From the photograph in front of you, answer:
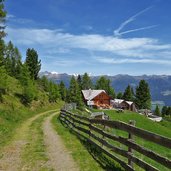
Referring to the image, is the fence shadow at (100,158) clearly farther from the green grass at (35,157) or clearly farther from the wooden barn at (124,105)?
the wooden barn at (124,105)

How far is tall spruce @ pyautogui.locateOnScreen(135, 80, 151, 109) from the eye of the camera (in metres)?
125

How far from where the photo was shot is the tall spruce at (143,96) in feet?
409

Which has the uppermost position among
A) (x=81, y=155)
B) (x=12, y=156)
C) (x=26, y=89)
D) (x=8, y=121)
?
(x=26, y=89)

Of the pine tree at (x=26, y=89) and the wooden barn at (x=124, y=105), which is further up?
the pine tree at (x=26, y=89)

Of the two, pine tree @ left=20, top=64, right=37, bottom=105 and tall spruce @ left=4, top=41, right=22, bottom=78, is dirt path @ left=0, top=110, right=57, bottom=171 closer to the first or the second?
pine tree @ left=20, top=64, right=37, bottom=105

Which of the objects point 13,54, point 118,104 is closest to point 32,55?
point 13,54

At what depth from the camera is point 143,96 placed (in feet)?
416

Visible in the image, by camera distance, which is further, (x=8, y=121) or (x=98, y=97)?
(x=98, y=97)

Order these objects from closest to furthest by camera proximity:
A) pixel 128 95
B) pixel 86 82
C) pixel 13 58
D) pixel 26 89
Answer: pixel 26 89
pixel 13 58
pixel 128 95
pixel 86 82

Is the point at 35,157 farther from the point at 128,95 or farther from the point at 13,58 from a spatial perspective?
the point at 128,95

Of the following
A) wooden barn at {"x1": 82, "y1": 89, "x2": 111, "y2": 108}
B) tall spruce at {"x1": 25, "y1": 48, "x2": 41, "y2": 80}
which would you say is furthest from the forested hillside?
Answer: wooden barn at {"x1": 82, "y1": 89, "x2": 111, "y2": 108}

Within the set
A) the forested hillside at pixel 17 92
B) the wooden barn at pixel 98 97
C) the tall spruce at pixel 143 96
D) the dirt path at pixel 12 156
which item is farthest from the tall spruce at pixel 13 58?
the dirt path at pixel 12 156

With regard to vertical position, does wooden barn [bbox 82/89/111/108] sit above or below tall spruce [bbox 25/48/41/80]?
below

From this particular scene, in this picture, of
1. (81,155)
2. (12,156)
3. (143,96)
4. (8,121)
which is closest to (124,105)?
(143,96)
